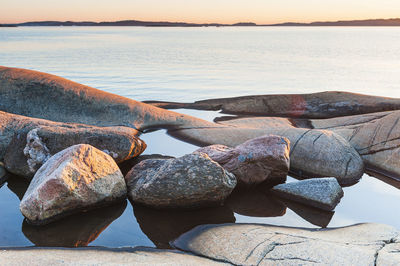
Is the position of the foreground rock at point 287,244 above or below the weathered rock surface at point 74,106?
below

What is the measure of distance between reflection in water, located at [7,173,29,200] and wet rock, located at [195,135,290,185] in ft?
7.38

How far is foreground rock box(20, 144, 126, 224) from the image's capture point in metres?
3.81

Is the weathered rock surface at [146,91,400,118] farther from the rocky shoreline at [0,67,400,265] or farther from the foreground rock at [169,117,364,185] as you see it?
the foreground rock at [169,117,364,185]

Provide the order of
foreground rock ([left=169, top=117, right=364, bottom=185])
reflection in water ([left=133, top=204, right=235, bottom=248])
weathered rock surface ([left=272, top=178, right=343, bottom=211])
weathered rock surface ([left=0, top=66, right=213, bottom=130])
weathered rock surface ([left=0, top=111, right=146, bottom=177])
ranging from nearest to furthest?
reflection in water ([left=133, top=204, right=235, bottom=248]) < weathered rock surface ([left=272, top=178, right=343, bottom=211]) < weathered rock surface ([left=0, top=111, right=146, bottom=177]) < foreground rock ([left=169, top=117, right=364, bottom=185]) < weathered rock surface ([left=0, top=66, right=213, bottom=130])

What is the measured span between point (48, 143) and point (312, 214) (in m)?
3.28

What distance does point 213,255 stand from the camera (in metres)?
3.24

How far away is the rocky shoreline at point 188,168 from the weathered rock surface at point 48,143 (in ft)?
0.04

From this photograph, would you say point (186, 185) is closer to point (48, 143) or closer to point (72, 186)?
point (72, 186)

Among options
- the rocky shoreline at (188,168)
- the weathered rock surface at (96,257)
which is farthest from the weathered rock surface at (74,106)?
the weathered rock surface at (96,257)

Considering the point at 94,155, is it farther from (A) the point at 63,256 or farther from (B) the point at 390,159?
(B) the point at 390,159

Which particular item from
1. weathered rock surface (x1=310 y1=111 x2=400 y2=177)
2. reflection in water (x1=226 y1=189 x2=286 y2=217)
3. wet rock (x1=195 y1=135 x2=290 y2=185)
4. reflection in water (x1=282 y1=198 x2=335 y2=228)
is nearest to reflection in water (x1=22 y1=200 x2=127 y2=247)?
reflection in water (x1=226 y1=189 x2=286 y2=217)

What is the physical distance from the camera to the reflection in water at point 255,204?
4.24 m

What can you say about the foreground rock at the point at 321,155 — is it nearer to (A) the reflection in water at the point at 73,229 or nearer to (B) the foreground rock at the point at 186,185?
(B) the foreground rock at the point at 186,185

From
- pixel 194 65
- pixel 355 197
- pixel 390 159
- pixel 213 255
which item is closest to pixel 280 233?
pixel 213 255
